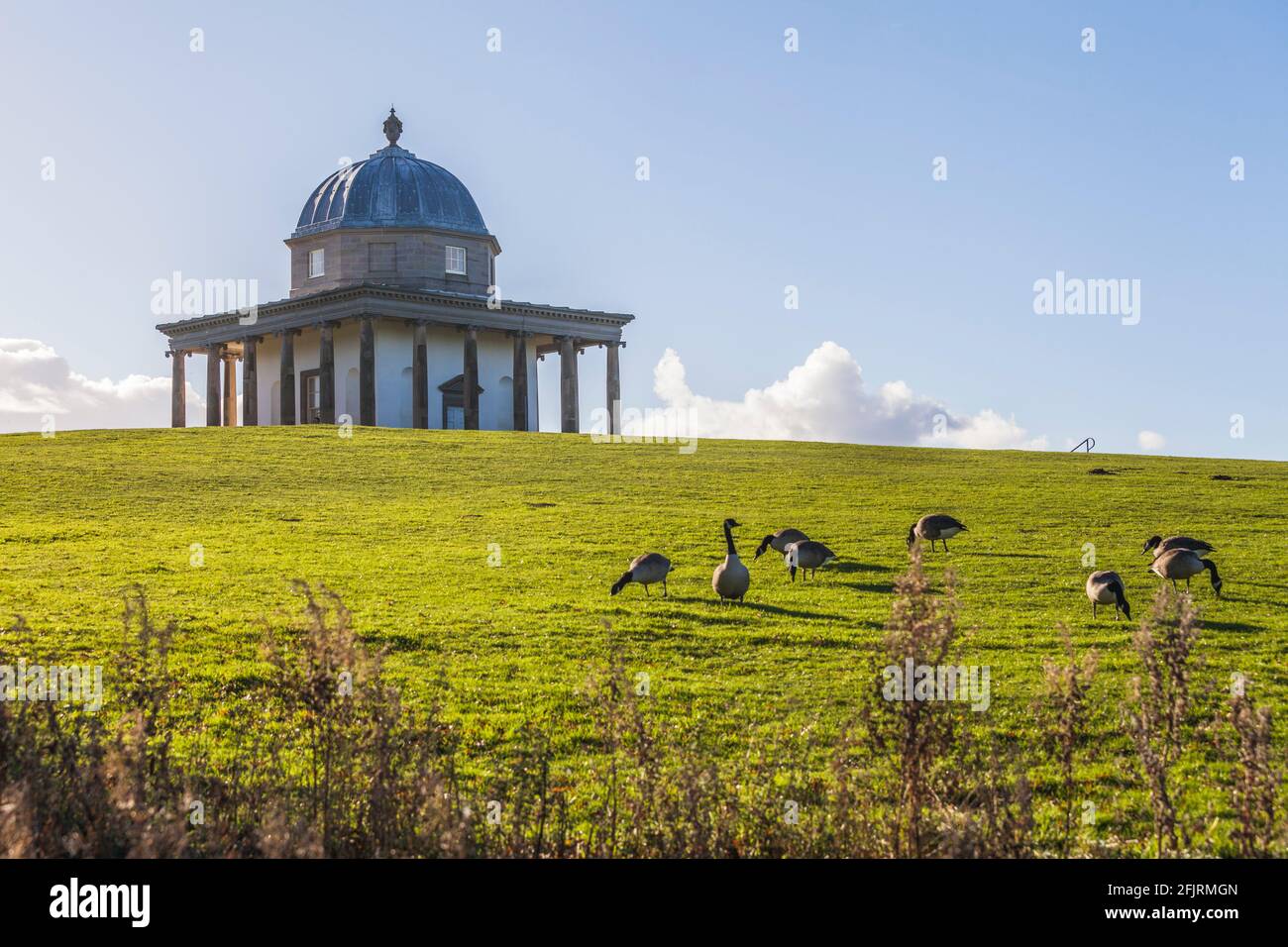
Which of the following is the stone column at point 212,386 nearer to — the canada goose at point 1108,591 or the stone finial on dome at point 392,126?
the stone finial on dome at point 392,126

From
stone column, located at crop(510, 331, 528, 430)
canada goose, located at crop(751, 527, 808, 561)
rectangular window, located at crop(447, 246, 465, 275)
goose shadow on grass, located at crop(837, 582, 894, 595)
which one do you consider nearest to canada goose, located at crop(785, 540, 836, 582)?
goose shadow on grass, located at crop(837, 582, 894, 595)

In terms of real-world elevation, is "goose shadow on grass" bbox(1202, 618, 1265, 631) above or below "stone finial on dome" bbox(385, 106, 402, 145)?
below

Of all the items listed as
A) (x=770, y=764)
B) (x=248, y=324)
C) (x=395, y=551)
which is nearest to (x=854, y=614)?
(x=770, y=764)

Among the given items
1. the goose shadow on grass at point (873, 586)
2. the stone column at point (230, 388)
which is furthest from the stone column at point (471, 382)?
the goose shadow on grass at point (873, 586)

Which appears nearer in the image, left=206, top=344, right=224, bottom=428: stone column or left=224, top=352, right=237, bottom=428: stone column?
left=206, top=344, right=224, bottom=428: stone column

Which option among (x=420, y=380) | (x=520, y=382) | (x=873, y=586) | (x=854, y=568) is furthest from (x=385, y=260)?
(x=873, y=586)

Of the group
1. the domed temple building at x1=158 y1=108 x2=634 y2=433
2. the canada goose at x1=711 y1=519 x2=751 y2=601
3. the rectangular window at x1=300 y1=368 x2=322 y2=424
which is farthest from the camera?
the rectangular window at x1=300 y1=368 x2=322 y2=424

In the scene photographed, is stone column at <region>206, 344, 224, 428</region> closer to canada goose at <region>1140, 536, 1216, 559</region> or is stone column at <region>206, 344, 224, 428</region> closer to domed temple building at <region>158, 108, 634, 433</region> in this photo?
domed temple building at <region>158, 108, 634, 433</region>

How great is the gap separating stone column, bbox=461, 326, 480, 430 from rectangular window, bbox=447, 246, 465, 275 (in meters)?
5.18

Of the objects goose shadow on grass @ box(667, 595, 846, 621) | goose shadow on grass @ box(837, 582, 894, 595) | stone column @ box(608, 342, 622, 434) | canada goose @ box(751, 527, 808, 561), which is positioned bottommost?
goose shadow on grass @ box(667, 595, 846, 621)

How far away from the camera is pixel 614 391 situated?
67.8m

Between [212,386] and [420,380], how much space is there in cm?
1350

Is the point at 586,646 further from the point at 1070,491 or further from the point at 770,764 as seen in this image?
the point at 1070,491

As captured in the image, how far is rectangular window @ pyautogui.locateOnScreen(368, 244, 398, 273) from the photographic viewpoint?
66250 mm
